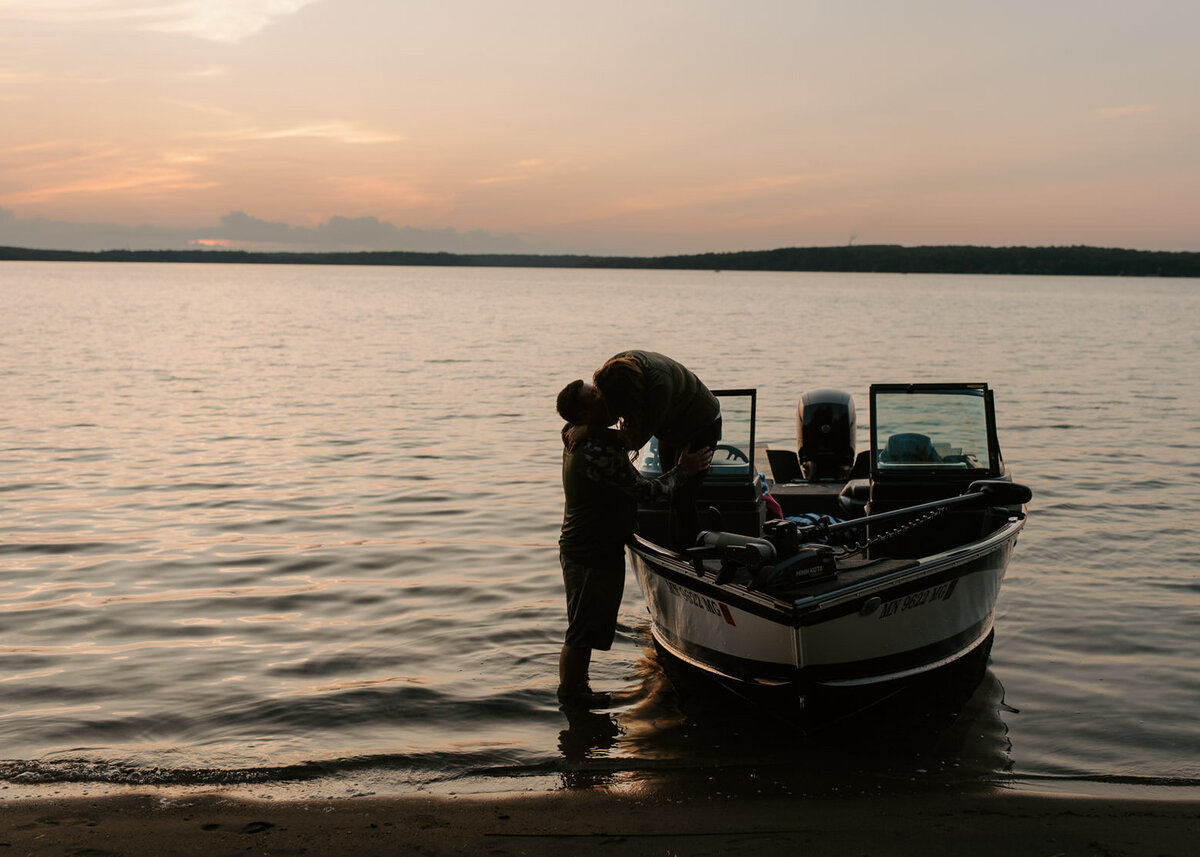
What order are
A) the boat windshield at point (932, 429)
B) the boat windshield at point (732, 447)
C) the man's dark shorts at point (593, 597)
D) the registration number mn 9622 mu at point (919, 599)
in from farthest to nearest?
1. the boat windshield at point (932, 429)
2. the boat windshield at point (732, 447)
3. the man's dark shorts at point (593, 597)
4. the registration number mn 9622 mu at point (919, 599)

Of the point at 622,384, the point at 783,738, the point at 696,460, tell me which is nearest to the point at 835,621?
the point at 783,738

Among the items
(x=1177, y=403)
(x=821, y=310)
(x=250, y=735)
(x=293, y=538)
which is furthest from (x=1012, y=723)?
(x=821, y=310)

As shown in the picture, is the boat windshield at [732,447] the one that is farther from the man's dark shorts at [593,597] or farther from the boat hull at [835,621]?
the man's dark shorts at [593,597]

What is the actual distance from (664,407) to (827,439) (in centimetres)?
635

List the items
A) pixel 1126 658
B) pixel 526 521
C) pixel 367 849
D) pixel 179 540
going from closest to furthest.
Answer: pixel 367 849 < pixel 1126 658 < pixel 179 540 < pixel 526 521

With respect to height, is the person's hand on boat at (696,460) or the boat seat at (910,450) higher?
the person's hand on boat at (696,460)

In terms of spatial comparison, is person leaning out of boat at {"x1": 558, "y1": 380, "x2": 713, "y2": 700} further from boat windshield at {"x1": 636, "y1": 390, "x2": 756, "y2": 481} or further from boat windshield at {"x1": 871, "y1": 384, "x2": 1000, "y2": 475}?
boat windshield at {"x1": 871, "y1": 384, "x2": 1000, "y2": 475}

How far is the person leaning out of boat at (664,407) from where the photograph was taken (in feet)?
20.5

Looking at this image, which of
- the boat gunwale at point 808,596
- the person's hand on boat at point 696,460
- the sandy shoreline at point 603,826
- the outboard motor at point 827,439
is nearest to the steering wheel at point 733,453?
the boat gunwale at point 808,596

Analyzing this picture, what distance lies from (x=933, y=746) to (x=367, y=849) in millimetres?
3477

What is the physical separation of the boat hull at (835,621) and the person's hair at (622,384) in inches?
43.6

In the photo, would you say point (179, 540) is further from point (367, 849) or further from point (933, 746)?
point (933, 746)

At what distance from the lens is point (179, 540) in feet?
38.7

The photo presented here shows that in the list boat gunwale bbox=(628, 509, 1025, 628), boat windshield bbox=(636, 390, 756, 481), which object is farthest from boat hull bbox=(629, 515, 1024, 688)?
boat windshield bbox=(636, 390, 756, 481)
